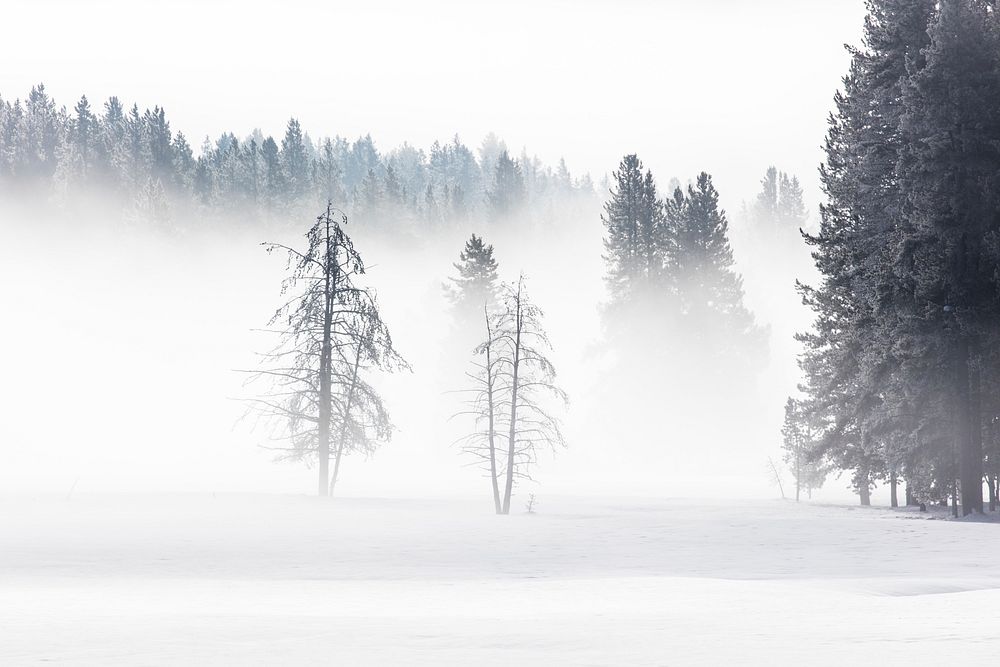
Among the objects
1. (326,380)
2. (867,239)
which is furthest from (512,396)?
(867,239)

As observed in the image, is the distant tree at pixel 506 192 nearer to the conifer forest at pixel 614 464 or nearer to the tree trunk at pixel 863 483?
the conifer forest at pixel 614 464

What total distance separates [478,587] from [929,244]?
21.3 meters

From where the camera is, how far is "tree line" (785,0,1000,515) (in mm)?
31656

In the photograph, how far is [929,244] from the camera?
3203 centimetres

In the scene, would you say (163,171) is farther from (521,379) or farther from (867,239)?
(867,239)

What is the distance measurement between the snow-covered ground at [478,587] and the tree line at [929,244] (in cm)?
518

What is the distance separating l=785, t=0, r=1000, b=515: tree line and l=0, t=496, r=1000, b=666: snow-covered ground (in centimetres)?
518

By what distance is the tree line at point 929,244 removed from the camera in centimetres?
3166

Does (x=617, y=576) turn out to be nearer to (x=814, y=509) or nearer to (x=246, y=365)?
(x=814, y=509)

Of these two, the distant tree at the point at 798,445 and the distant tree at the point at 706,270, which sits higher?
the distant tree at the point at 706,270

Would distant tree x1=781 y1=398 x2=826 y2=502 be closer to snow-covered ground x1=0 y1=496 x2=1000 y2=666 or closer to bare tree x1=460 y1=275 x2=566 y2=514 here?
bare tree x1=460 y1=275 x2=566 y2=514

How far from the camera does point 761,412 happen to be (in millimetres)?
87375

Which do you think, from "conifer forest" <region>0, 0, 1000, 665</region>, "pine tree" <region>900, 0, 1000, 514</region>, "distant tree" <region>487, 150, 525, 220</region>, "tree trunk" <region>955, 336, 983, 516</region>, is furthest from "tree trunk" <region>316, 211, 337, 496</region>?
"distant tree" <region>487, 150, 525, 220</region>

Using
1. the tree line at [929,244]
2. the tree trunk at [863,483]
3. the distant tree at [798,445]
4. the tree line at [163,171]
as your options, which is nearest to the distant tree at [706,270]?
the distant tree at [798,445]
